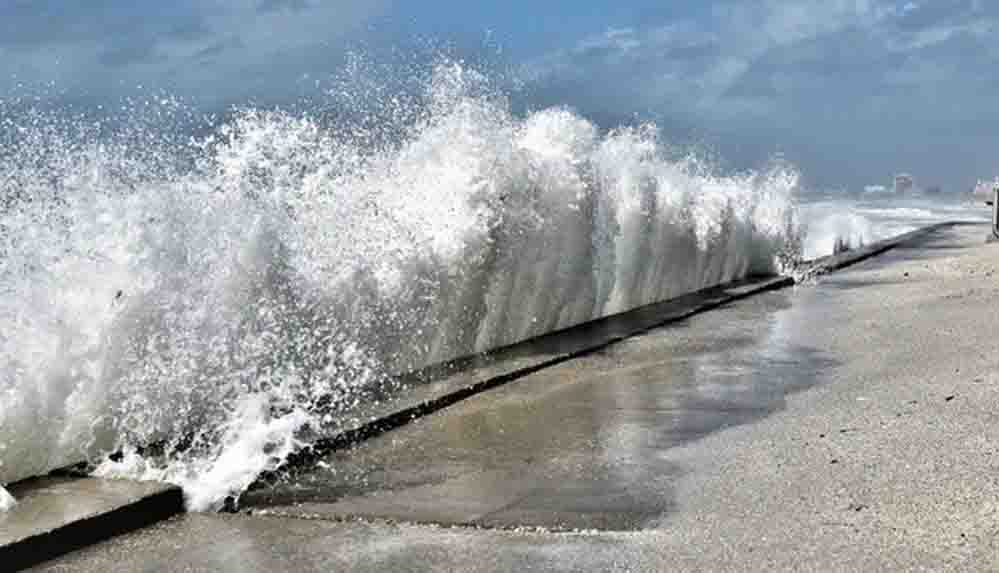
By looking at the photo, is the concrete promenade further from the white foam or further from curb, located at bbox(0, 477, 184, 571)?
Result: the white foam

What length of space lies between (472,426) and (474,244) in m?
3.43

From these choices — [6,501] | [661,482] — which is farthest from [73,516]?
[661,482]

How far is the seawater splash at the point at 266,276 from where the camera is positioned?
Answer: 5602 millimetres

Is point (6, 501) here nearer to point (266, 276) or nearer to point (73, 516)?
point (73, 516)

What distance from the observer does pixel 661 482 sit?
16.3ft

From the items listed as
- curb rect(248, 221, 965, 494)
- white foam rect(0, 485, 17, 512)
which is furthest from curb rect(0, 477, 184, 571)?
curb rect(248, 221, 965, 494)

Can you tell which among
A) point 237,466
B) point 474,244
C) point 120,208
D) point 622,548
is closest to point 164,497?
point 237,466

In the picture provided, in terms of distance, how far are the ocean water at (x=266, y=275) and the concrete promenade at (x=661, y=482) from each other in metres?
0.55

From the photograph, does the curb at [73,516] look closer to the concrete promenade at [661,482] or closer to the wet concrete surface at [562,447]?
the concrete promenade at [661,482]

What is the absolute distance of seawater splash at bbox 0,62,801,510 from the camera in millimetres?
5602

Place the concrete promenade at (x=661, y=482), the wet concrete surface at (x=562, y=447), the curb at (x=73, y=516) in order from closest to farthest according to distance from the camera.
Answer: the concrete promenade at (x=661, y=482) → the curb at (x=73, y=516) → the wet concrete surface at (x=562, y=447)

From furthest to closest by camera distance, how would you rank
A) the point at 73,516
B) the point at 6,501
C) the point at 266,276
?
the point at 266,276 → the point at 6,501 → the point at 73,516

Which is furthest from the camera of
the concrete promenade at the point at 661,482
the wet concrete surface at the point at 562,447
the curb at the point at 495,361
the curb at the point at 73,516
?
the curb at the point at 495,361

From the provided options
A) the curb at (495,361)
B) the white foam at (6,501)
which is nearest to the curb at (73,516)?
the white foam at (6,501)
